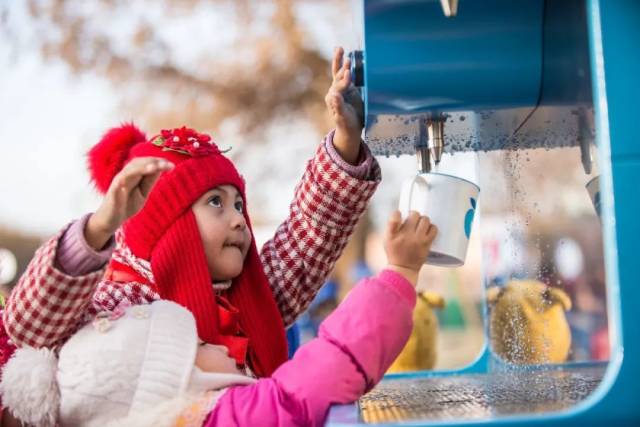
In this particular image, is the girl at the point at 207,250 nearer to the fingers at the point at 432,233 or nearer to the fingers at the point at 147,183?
the fingers at the point at 147,183

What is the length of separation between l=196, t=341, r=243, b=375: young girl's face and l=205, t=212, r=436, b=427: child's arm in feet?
0.51

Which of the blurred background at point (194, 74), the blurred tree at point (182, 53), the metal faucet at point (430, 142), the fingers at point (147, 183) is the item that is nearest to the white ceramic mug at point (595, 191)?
the metal faucet at point (430, 142)

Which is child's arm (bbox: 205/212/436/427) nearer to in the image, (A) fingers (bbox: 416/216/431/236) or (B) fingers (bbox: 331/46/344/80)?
(A) fingers (bbox: 416/216/431/236)

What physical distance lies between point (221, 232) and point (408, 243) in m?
0.45

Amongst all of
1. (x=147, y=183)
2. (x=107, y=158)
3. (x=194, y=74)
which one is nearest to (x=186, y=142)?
(x=107, y=158)

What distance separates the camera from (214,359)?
3.77ft

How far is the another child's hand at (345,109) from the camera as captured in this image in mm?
1197

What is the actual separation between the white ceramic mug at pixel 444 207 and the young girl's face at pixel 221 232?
1.36 ft

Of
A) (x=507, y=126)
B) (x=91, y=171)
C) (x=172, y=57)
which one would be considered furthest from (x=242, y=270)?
(x=172, y=57)

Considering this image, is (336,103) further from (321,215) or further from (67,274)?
(67,274)

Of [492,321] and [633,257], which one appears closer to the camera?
[633,257]

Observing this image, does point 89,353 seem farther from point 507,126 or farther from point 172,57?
point 172,57

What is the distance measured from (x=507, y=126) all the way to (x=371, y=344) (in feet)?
1.43

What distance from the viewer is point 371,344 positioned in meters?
0.91
